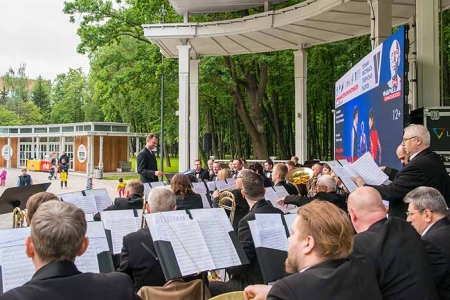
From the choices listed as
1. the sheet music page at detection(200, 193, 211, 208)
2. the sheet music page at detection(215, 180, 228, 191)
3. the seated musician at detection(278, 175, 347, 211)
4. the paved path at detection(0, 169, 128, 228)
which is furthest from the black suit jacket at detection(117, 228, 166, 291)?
the paved path at detection(0, 169, 128, 228)

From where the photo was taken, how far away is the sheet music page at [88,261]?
10.6 feet

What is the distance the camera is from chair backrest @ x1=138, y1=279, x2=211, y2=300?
3.53 meters

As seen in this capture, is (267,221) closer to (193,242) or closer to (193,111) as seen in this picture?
(193,242)

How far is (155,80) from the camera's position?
24141 millimetres

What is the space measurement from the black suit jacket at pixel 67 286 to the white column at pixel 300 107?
52.7 ft

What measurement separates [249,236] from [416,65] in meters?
6.05

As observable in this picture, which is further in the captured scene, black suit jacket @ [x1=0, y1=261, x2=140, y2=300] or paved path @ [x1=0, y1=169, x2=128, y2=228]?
paved path @ [x1=0, y1=169, x2=128, y2=228]

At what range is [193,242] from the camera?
3.48 m

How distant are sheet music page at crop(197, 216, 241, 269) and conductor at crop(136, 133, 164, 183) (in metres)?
4.78

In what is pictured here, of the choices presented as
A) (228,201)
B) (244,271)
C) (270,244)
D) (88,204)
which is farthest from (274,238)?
(88,204)

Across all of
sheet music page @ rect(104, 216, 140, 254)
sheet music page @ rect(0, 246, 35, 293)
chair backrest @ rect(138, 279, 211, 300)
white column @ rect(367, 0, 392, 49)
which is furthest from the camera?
white column @ rect(367, 0, 392, 49)

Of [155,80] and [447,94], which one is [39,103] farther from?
[447,94]

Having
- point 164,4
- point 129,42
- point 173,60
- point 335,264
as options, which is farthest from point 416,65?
point 129,42

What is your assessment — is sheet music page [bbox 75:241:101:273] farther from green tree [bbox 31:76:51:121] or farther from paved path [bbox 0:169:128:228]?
green tree [bbox 31:76:51:121]
